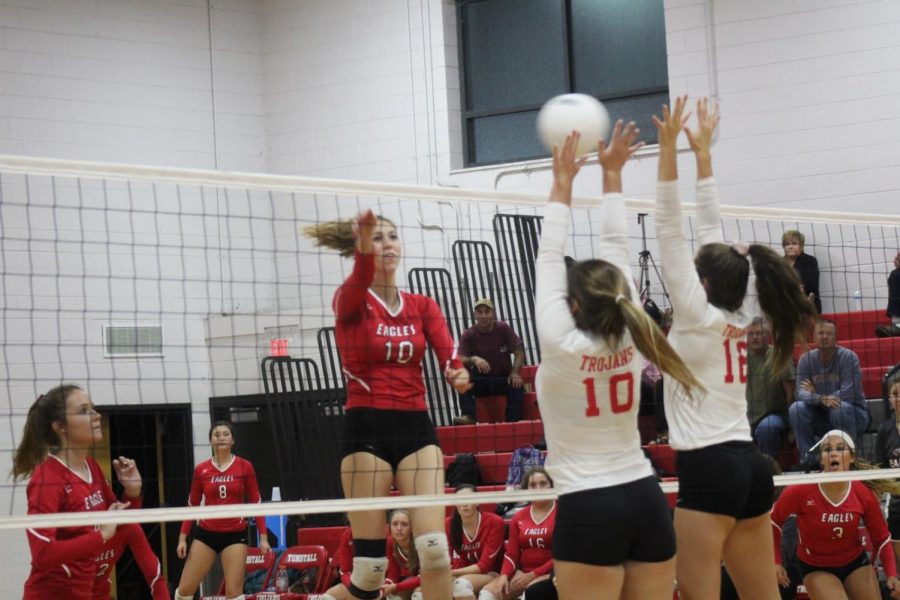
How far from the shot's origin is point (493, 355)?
1202 cm

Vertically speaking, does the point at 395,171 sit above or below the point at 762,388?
above

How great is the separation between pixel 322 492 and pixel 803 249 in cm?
534

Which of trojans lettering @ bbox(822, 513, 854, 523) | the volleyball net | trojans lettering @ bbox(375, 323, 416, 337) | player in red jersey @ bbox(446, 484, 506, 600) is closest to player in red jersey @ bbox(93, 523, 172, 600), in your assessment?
trojans lettering @ bbox(375, 323, 416, 337)

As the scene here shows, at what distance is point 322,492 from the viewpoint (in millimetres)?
12602

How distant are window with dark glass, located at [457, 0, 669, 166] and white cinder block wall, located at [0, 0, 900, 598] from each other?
12.0 inches

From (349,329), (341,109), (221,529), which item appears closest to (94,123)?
(341,109)

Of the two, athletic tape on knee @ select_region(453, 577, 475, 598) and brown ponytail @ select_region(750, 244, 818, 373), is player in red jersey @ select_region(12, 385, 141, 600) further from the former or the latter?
athletic tape on knee @ select_region(453, 577, 475, 598)

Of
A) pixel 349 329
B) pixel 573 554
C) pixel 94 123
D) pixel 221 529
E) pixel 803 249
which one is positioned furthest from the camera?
pixel 94 123

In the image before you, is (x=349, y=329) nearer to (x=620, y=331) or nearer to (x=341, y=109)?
(x=620, y=331)

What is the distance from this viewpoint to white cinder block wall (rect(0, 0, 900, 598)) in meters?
12.2

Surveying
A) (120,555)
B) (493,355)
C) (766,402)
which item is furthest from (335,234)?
(493,355)

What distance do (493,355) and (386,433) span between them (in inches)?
261

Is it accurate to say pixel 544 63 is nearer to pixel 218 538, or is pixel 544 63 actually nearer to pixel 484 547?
pixel 484 547

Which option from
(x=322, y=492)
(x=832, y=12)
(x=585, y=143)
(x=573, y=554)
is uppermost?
(x=832, y=12)
